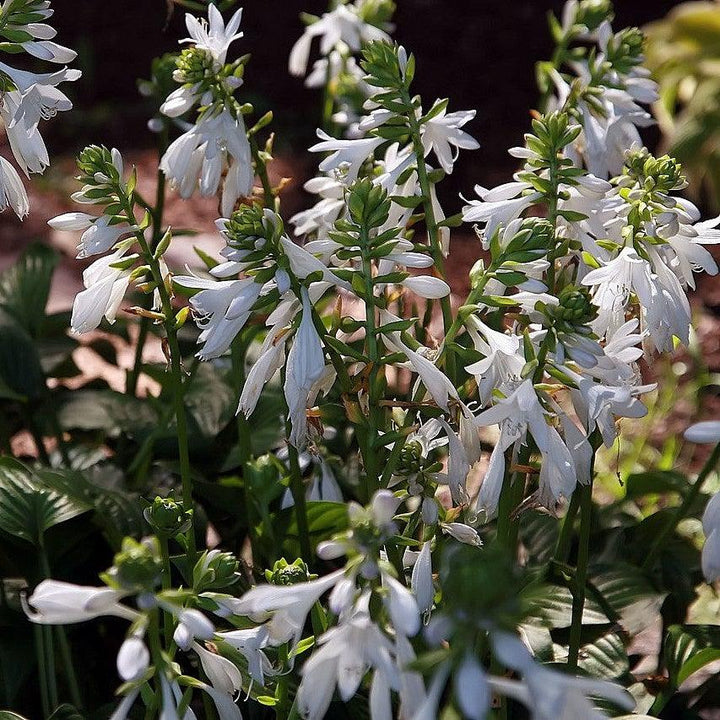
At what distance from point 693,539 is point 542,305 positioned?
1.07 metres

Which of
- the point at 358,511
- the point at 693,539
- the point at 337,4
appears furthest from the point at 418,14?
the point at 358,511

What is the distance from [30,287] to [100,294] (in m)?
1.16

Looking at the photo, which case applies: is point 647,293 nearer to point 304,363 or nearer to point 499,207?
point 499,207

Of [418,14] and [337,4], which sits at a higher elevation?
[337,4]

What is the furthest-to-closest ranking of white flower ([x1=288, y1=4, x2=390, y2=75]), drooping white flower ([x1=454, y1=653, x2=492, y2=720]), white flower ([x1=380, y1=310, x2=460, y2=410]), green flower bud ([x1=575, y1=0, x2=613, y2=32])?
white flower ([x1=288, y1=4, x2=390, y2=75]) < green flower bud ([x1=575, y1=0, x2=613, y2=32]) < white flower ([x1=380, y1=310, x2=460, y2=410]) < drooping white flower ([x1=454, y1=653, x2=492, y2=720])

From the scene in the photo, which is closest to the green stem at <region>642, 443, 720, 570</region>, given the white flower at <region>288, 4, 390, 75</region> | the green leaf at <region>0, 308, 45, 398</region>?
the white flower at <region>288, 4, 390, 75</region>

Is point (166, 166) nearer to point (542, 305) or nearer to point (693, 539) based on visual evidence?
point (542, 305)

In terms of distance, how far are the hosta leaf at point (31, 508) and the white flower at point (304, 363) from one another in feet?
1.83

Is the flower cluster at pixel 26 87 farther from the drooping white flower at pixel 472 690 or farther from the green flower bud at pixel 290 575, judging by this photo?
the drooping white flower at pixel 472 690

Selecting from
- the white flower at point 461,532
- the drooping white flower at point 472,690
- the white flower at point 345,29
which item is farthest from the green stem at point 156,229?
the drooping white flower at point 472,690

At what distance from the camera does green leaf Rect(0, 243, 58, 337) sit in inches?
93.7

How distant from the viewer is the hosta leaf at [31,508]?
Result: 5.43 ft

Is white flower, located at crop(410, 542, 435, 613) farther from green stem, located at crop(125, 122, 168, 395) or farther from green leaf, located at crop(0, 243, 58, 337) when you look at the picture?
green leaf, located at crop(0, 243, 58, 337)

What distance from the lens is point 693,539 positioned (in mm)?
2084
